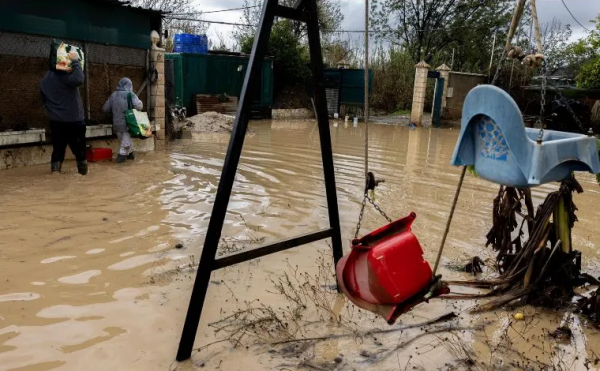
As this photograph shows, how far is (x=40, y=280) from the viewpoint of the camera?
12.6 feet

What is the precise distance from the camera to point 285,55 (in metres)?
21.6

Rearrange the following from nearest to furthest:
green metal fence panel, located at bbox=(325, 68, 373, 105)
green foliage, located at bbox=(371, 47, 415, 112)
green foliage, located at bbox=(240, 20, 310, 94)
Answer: green metal fence panel, located at bbox=(325, 68, 373, 105)
green foliage, located at bbox=(240, 20, 310, 94)
green foliage, located at bbox=(371, 47, 415, 112)

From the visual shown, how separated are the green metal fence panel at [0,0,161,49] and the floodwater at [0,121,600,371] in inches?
89.3

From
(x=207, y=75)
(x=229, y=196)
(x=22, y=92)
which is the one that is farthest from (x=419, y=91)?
(x=229, y=196)

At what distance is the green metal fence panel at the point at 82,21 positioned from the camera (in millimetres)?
7473

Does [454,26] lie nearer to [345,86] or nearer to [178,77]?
[345,86]

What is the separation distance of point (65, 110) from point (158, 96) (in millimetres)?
3257

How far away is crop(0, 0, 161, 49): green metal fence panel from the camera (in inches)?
294

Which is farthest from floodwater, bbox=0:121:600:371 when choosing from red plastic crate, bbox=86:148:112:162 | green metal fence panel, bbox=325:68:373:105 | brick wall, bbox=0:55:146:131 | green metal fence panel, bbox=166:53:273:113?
green metal fence panel, bbox=325:68:373:105

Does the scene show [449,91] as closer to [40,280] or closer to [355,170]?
[355,170]

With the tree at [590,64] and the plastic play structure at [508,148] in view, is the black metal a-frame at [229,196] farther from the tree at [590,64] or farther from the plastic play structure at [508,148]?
the tree at [590,64]

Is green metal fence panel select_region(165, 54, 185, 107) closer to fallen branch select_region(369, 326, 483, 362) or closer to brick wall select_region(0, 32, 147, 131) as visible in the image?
brick wall select_region(0, 32, 147, 131)

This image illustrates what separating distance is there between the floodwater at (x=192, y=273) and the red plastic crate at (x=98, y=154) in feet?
1.76

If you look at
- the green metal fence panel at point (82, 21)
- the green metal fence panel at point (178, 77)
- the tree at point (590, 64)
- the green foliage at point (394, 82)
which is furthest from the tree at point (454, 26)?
the green metal fence panel at point (82, 21)
